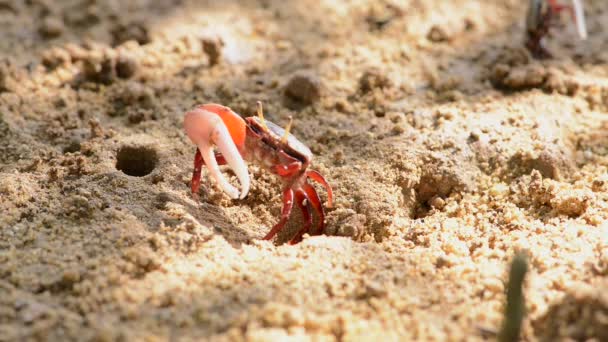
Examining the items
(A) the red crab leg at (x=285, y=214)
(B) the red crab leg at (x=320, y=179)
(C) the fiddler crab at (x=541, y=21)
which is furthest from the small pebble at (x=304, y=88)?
(C) the fiddler crab at (x=541, y=21)

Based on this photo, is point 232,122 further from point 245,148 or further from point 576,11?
point 576,11

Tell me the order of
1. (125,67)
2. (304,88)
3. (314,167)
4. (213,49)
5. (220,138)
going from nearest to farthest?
(220,138)
(314,167)
(304,88)
(125,67)
(213,49)

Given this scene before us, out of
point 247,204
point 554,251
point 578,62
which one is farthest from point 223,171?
point 578,62

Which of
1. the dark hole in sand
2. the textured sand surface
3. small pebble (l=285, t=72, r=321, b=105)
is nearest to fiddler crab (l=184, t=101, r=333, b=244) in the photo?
the textured sand surface

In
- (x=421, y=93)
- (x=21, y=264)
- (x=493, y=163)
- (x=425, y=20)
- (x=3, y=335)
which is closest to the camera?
(x=3, y=335)

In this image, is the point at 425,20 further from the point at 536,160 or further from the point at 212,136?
the point at 212,136

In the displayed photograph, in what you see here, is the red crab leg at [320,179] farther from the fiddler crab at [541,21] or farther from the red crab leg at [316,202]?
the fiddler crab at [541,21]

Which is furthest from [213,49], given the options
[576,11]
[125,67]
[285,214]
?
[576,11]
